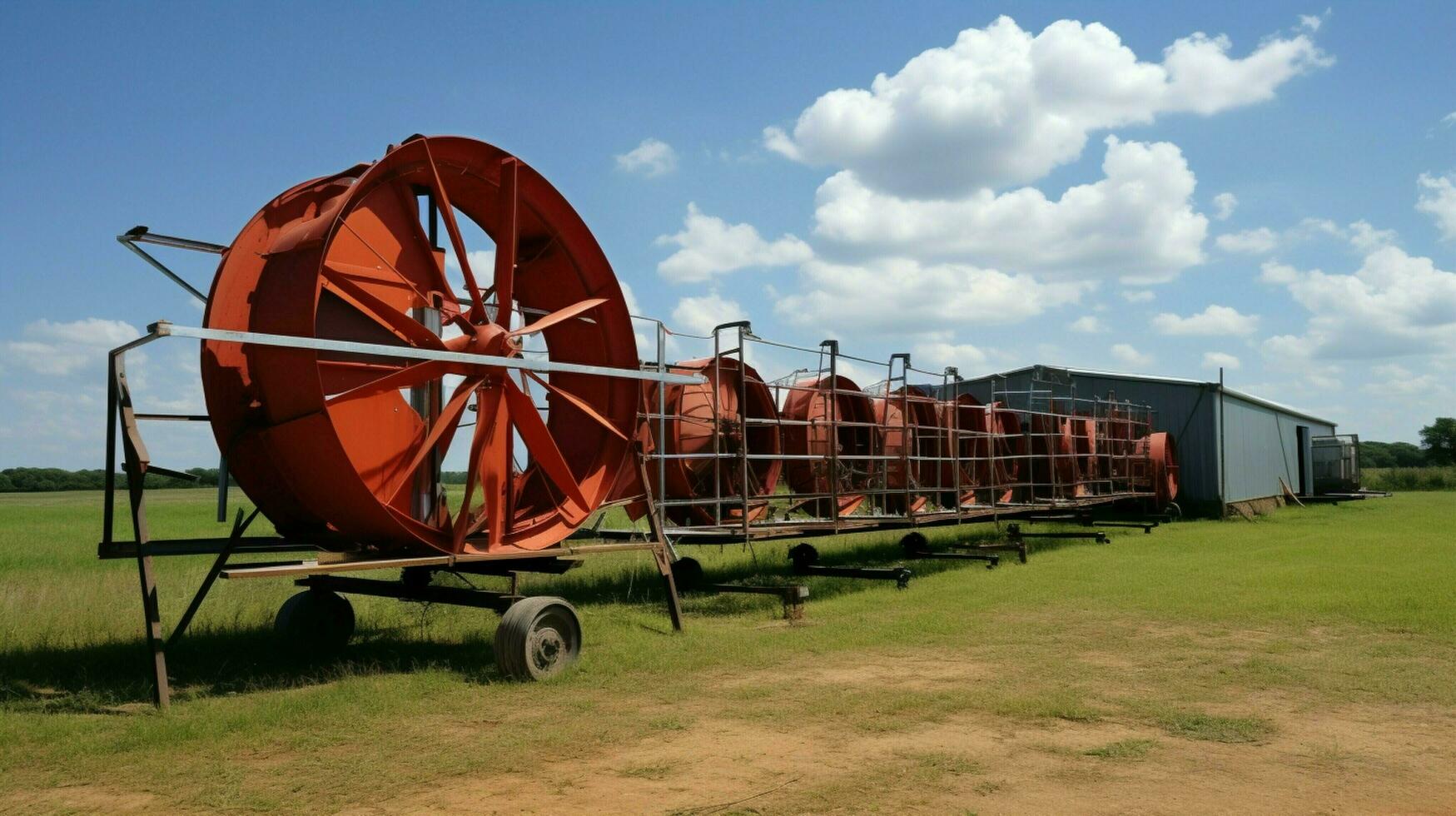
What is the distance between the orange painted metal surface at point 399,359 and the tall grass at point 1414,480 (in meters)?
49.0

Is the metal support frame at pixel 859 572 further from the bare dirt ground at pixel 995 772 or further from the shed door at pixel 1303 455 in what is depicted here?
the shed door at pixel 1303 455

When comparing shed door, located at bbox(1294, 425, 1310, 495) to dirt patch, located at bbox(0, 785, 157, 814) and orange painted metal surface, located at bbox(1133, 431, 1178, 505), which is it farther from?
dirt patch, located at bbox(0, 785, 157, 814)

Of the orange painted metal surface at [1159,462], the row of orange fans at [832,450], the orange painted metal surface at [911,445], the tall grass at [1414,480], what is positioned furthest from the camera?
the tall grass at [1414,480]

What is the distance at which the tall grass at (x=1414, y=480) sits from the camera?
48094mm

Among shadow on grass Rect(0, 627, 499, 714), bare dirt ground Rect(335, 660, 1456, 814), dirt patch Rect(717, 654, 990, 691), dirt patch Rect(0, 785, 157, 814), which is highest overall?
shadow on grass Rect(0, 627, 499, 714)

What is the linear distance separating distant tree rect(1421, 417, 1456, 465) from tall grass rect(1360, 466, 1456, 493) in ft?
92.2

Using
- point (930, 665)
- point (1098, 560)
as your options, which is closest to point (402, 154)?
point (930, 665)

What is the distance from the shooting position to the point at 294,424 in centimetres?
755

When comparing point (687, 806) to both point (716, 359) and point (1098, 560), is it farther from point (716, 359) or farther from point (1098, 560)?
point (1098, 560)

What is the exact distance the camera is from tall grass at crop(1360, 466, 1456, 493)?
158ft

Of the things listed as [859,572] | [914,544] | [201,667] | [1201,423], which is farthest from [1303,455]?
[201,667]

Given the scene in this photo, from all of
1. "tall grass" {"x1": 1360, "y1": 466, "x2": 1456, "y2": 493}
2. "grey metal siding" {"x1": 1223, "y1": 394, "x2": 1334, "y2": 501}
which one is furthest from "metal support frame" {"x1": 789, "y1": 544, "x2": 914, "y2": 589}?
"tall grass" {"x1": 1360, "y1": 466, "x2": 1456, "y2": 493}

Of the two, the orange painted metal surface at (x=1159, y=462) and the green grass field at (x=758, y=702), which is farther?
the orange painted metal surface at (x=1159, y=462)

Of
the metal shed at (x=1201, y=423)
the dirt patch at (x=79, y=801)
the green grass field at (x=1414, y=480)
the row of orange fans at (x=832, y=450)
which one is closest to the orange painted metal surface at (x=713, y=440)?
the row of orange fans at (x=832, y=450)
